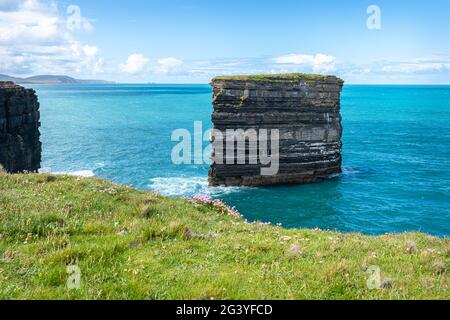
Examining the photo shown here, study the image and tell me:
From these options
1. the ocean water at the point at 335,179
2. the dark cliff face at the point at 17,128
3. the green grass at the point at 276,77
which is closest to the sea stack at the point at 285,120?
the green grass at the point at 276,77

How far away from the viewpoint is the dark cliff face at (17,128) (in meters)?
48.6

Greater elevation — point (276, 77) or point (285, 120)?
point (276, 77)

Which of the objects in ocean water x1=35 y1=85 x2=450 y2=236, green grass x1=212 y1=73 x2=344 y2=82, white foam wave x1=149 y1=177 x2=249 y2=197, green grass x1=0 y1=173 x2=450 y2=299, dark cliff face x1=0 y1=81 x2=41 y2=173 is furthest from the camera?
green grass x1=212 y1=73 x2=344 y2=82

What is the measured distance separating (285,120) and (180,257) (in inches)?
2062

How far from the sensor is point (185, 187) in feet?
183

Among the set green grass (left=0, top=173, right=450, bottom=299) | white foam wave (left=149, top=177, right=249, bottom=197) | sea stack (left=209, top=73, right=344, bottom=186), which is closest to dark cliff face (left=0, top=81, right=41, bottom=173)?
white foam wave (left=149, top=177, right=249, bottom=197)

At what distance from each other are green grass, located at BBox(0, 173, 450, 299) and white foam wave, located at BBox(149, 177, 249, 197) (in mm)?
37850

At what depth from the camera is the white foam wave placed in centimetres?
5323

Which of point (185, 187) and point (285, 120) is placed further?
point (285, 120)

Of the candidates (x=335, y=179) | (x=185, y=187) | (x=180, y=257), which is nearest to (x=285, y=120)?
(x=335, y=179)

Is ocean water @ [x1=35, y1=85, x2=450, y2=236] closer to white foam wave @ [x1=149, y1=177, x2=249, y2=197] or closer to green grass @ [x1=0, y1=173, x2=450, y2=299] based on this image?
white foam wave @ [x1=149, y1=177, x2=249, y2=197]

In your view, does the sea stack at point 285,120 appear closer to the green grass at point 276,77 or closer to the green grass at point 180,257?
the green grass at point 276,77

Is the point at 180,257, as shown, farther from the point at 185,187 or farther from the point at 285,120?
the point at 285,120
